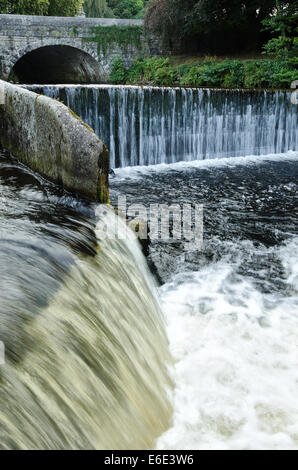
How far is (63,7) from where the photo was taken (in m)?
29.2

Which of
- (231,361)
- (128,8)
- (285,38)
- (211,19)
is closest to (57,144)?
(231,361)

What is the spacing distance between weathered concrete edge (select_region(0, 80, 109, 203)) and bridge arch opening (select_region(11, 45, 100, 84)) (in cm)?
1736

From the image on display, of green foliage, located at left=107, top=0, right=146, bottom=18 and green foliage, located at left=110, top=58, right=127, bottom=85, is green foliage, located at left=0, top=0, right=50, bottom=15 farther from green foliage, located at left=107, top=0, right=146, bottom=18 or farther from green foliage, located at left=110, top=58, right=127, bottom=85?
green foliage, located at left=107, top=0, right=146, bottom=18

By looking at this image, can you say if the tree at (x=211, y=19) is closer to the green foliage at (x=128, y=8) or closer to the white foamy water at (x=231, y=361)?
the white foamy water at (x=231, y=361)

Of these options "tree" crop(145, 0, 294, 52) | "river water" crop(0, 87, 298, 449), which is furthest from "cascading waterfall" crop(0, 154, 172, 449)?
"tree" crop(145, 0, 294, 52)

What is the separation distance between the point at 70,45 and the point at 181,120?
12.2 meters

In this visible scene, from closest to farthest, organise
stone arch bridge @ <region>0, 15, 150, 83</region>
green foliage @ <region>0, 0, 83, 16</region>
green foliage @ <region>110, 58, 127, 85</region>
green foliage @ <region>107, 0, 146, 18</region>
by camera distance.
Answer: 1. stone arch bridge @ <region>0, 15, 150, 83</region>
2. green foliage @ <region>110, 58, 127, 85</region>
3. green foliage @ <region>0, 0, 83, 16</region>
4. green foliage @ <region>107, 0, 146, 18</region>

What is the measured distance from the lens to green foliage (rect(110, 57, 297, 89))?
1385cm

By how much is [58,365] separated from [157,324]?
1383 millimetres

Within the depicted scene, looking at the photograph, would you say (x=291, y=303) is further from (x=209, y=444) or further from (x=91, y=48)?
(x=91, y=48)

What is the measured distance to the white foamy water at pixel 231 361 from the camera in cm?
257

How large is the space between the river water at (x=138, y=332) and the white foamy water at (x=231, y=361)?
0.03 feet

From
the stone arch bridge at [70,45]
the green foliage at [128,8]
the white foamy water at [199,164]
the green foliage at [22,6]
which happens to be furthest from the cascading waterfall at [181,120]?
the green foliage at [128,8]
